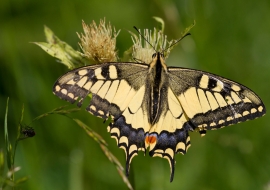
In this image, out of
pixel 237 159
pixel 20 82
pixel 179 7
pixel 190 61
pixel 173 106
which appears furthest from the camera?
pixel 179 7

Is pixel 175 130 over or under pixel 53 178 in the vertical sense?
over

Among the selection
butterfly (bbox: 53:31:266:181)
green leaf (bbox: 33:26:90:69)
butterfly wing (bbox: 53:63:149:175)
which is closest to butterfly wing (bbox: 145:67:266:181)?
butterfly (bbox: 53:31:266:181)

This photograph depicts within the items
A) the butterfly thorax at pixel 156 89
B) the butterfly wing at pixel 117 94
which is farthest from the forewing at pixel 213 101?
the butterfly wing at pixel 117 94

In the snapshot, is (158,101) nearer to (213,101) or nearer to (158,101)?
(158,101)

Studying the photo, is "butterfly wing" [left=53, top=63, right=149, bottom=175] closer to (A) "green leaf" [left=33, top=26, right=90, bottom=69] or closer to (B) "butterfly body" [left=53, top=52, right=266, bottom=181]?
(B) "butterfly body" [left=53, top=52, right=266, bottom=181]

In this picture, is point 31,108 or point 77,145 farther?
point 31,108

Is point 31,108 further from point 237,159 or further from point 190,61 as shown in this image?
point 237,159

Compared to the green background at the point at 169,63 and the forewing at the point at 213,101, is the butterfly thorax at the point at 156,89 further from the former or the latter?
the green background at the point at 169,63

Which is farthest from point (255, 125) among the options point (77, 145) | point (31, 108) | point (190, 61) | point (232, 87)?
point (31, 108)
